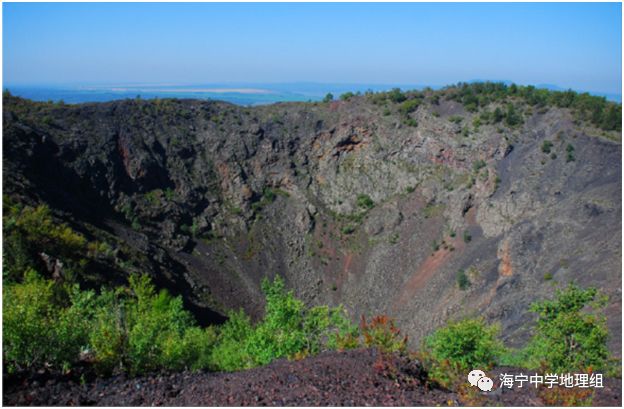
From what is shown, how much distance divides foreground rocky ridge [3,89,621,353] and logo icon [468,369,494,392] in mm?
20089

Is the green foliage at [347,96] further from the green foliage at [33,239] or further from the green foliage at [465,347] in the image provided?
the green foliage at [465,347]

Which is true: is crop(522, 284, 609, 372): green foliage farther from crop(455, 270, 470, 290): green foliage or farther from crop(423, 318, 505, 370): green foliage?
crop(455, 270, 470, 290): green foliage

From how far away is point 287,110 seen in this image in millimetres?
61438

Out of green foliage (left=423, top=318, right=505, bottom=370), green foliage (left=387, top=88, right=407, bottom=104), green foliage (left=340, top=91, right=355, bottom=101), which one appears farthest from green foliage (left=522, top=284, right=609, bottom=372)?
green foliage (left=340, top=91, right=355, bottom=101)

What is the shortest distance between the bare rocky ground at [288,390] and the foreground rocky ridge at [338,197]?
2070 centimetres

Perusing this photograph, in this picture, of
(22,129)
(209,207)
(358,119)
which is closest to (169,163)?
(209,207)

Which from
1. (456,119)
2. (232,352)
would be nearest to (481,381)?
(232,352)

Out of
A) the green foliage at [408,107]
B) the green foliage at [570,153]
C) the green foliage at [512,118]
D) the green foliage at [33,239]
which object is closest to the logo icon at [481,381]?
the green foliage at [33,239]

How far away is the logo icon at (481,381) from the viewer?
47.8 feet

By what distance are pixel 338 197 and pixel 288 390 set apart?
141 ft

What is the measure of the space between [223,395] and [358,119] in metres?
47.1

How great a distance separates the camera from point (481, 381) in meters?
14.8

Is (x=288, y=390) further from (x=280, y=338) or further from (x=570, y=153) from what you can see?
(x=570, y=153)

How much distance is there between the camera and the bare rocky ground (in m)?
13.2
